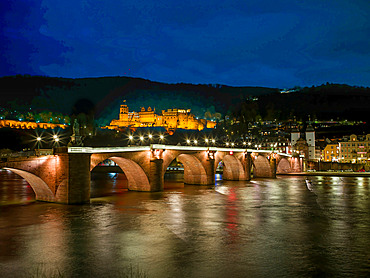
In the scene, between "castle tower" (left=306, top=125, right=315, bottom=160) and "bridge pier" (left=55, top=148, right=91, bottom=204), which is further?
"castle tower" (left=306, top=125, right=315, bottom=160)

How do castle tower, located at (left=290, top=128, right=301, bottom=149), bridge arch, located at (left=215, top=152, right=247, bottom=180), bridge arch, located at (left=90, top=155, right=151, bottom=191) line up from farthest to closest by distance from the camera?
castle tower, located at (left=290, top=128, right=301, bottom=149) → bridge arch, located at (left=215, top=152, right=247, bottom=180) → bridge arch, located at (left=90, top=155, right=151, bottom=191)

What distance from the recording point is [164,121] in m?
185

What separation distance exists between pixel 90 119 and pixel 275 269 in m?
150

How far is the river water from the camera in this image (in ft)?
44.9

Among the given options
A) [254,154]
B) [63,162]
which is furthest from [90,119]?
[63,162]

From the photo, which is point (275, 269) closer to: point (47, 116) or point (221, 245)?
point (221, 245)

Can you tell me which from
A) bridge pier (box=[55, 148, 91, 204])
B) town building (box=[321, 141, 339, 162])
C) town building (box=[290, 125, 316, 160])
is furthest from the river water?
town building (box=[321, 141, 339, 162])

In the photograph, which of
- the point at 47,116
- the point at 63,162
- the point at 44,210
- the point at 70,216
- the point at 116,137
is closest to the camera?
the point at 70,216

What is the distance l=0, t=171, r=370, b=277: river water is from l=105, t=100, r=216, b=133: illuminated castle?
483ft

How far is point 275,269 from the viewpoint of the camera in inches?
534

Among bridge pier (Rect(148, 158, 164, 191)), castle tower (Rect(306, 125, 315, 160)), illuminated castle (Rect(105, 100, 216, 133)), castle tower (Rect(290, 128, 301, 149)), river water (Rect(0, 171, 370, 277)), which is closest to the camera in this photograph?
river water (Rect(0, 171, 370, 277))

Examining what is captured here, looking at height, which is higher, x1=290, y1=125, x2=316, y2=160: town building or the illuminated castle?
the illuminated castle

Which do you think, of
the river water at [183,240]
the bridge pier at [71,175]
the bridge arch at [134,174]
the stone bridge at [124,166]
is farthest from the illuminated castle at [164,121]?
the river water at [183,240]

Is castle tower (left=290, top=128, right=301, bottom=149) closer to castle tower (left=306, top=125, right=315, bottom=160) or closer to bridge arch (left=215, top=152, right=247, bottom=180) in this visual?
castle tower (left=306, top=125, right=315, bottom=160)
